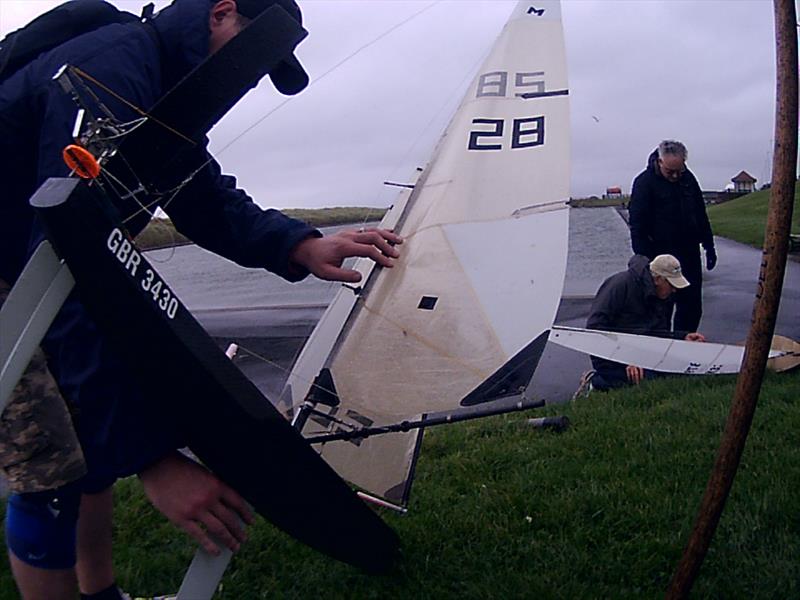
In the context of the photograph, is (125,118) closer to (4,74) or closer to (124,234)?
(124,234)

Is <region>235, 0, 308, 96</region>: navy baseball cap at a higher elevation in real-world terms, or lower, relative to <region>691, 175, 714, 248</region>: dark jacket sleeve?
higher

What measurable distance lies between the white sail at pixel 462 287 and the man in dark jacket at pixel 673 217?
12.1 feet

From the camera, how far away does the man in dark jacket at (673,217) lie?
22.9ft

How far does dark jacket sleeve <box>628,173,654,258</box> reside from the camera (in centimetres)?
699

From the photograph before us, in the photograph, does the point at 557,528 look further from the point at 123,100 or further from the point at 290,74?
the point at 123,100

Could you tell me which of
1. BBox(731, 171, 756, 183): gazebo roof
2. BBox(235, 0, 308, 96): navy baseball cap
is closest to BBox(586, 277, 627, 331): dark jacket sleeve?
BBox(235, 0, 308, 96): navy baseball cap

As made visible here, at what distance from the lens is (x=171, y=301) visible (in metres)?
1.79

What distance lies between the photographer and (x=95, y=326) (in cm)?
180

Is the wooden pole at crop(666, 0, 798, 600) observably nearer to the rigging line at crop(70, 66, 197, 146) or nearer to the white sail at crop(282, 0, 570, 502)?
the white sail at crop(282, 0, 570, 502)

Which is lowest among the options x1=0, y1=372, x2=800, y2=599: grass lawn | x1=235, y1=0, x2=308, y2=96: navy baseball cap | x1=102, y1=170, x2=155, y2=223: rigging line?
x1=0, y1=372, x2=800, y2=599: grass lawn

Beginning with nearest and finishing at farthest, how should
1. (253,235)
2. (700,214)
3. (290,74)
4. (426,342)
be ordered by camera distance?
(290,74)
(253,235)
(426,342)
(700,214)

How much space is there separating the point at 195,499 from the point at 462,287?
152 centimetres

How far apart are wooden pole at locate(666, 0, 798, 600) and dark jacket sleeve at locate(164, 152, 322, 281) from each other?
1.36 metres

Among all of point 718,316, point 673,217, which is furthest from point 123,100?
point 718,316
